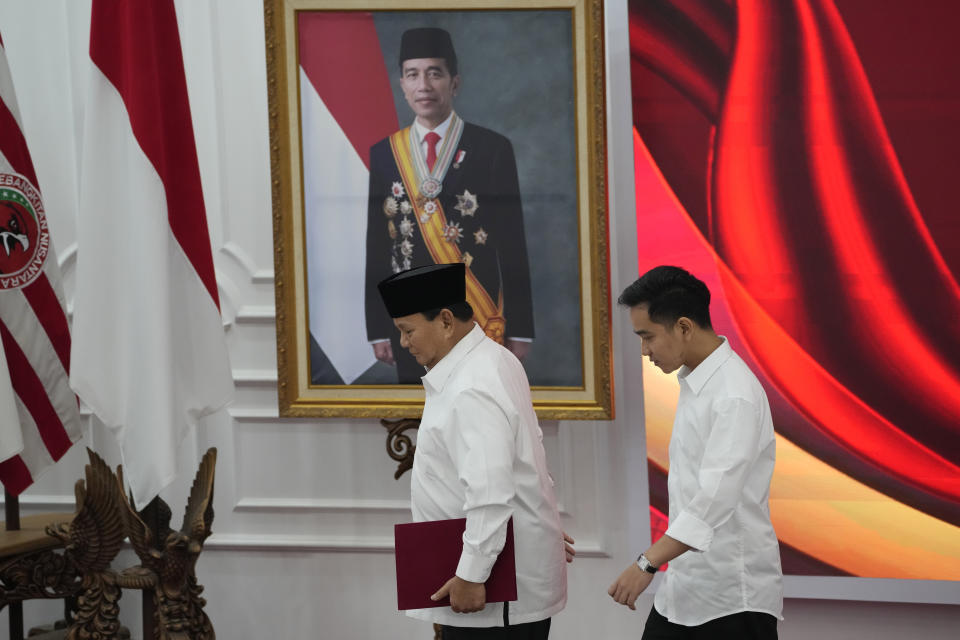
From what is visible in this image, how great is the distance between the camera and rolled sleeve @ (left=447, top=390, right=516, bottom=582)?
1.64m

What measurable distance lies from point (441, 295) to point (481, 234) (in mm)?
767

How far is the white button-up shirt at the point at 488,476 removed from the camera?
165 cm

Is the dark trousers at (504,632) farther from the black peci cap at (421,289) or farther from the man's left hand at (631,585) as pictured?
the black peci cap at (421,289)

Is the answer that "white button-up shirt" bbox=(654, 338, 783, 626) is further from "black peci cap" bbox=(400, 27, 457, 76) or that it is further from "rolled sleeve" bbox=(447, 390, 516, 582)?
"black peci cap" bbox=(400, 27, 457, 76)

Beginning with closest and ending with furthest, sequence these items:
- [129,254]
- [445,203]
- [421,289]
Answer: [421,289] < [129,254] < [445,203]

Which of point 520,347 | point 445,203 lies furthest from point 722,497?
point 445,203

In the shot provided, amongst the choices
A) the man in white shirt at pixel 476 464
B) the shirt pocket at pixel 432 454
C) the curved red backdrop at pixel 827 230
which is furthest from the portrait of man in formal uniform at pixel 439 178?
the shirt pocket at pixel 432 454

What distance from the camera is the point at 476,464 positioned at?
165 cm

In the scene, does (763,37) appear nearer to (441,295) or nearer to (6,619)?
(441,295)

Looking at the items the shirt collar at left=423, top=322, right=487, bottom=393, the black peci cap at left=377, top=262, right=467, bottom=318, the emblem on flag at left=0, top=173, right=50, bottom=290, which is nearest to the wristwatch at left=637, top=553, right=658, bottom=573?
the shirt collar at left=423, top=322, right=487, bottom=393

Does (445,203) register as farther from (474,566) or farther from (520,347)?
(474,566)

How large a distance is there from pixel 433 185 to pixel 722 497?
4.40ft

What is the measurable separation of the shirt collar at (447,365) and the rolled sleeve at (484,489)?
5.3 inches

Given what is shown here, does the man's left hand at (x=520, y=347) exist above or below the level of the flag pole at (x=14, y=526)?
above
